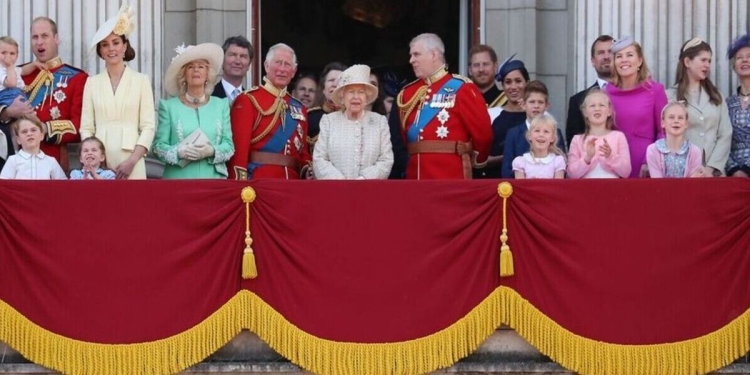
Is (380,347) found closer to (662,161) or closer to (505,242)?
(505,242)

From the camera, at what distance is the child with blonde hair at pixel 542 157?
14.9 meters

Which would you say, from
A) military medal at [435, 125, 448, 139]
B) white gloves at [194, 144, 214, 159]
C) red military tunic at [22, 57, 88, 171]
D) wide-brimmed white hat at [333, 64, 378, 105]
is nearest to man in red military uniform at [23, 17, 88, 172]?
red military tunic at [22, 57, 88, 171]

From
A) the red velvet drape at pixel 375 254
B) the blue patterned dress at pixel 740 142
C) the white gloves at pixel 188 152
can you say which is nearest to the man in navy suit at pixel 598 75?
the blue patterned dress at pixel 740 142

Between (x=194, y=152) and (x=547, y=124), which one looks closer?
(x=547, y=124)

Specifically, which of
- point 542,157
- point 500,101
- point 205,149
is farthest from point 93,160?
point 500,101

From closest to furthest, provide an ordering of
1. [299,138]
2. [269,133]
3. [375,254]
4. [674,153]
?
[375,254]
[674,153]
[269,133]
[299,138]

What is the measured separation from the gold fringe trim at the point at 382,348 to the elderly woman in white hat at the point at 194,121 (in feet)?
4.36

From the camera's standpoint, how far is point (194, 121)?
50.4 ft

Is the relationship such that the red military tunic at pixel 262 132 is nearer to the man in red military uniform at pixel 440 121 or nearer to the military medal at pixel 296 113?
the military medal at pixel 296 113

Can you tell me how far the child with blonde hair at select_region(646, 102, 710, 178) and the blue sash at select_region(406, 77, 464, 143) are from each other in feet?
4.84

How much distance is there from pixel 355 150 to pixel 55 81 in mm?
2163

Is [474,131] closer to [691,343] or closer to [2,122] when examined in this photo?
[691,343]

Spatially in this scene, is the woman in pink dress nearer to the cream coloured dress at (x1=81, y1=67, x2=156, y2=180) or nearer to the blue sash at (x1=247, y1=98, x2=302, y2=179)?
the blue sash at (x1=247, y1=98, x2=302, y2=179)

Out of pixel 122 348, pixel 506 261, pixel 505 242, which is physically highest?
pixel 505 242
